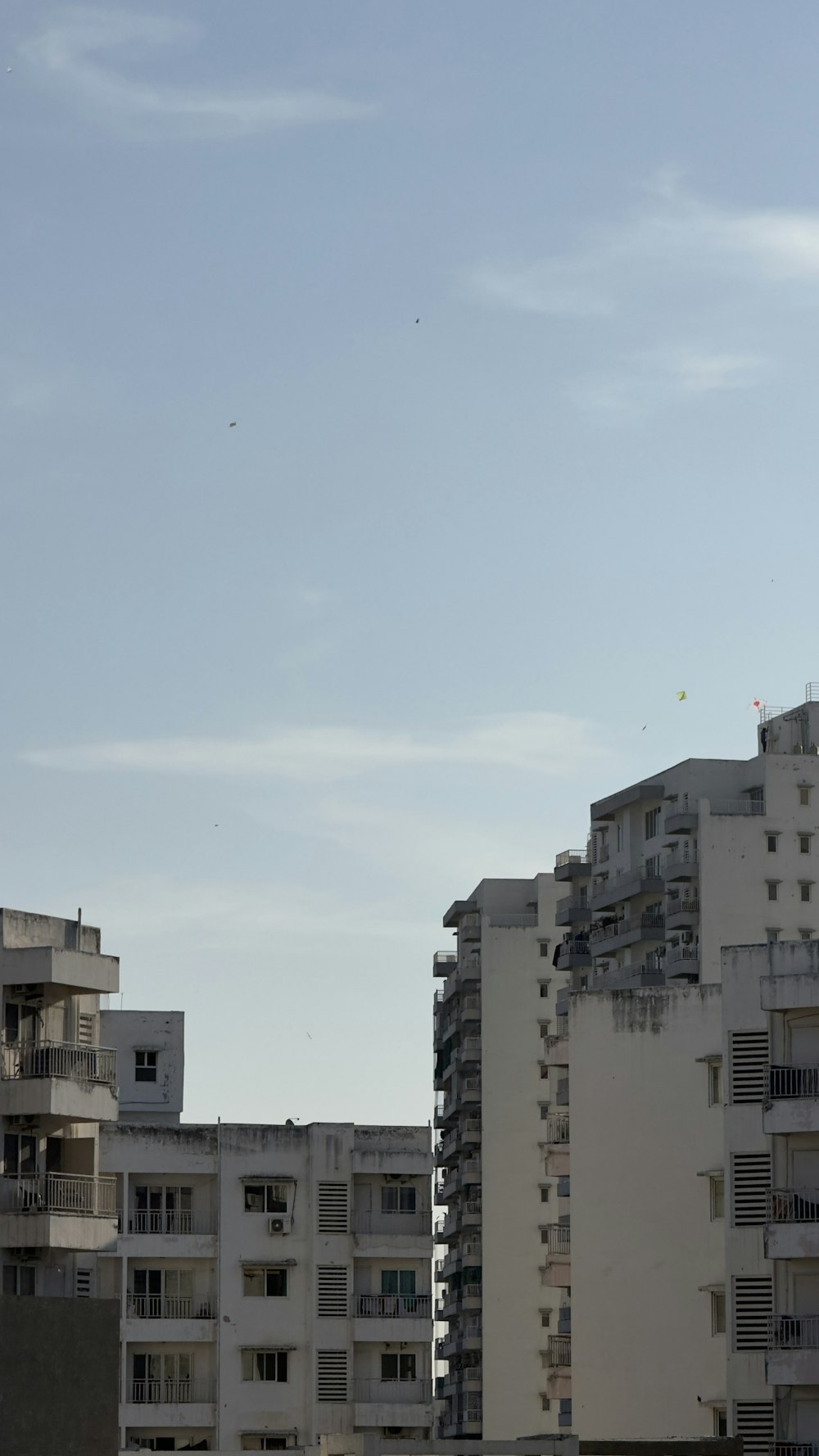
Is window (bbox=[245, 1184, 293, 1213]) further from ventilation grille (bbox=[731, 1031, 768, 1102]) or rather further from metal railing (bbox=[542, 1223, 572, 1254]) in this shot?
ventilation grille (bbox=[731, 1031, 768, 1102])

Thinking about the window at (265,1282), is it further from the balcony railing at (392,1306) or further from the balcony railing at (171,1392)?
the balcony railing at (171,1392)

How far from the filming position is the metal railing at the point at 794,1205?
75.5 metres

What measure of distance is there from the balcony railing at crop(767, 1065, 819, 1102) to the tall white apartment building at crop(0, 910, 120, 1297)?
59.7 feet

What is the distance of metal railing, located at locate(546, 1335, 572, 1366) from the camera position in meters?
116

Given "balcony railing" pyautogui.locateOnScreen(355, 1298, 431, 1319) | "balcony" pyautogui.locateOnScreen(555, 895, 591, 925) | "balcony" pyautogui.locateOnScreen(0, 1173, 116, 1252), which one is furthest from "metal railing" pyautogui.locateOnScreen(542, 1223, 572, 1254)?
"balcony" pyautogui.locateOnScreen(0, 1173, 116, 1252)

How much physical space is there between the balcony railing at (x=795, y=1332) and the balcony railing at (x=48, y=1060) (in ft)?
65.1

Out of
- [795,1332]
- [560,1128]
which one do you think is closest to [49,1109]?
[795,1332]

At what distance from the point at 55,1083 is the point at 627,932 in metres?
54.7

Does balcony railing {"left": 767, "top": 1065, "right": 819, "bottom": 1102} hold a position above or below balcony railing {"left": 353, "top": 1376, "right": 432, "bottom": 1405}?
above

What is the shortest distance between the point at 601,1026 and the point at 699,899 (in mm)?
23970

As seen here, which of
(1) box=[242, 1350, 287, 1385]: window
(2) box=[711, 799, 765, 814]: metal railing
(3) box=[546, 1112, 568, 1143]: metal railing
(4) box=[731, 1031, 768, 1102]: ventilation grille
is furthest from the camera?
(2) box=[711, 799, 765, 814]: metal railing

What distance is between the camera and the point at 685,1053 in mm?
92688

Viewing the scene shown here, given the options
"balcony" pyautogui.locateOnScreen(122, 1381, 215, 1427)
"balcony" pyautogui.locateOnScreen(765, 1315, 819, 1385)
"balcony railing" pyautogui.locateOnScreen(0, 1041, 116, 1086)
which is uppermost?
"balcony railing" pyautogui.locateOnScreen(0, 1041, 116, 1086)

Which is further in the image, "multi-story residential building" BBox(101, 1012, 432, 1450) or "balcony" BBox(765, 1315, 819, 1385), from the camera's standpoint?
"multi-story residential building" BBox(101, 1012, 432, 1450)
